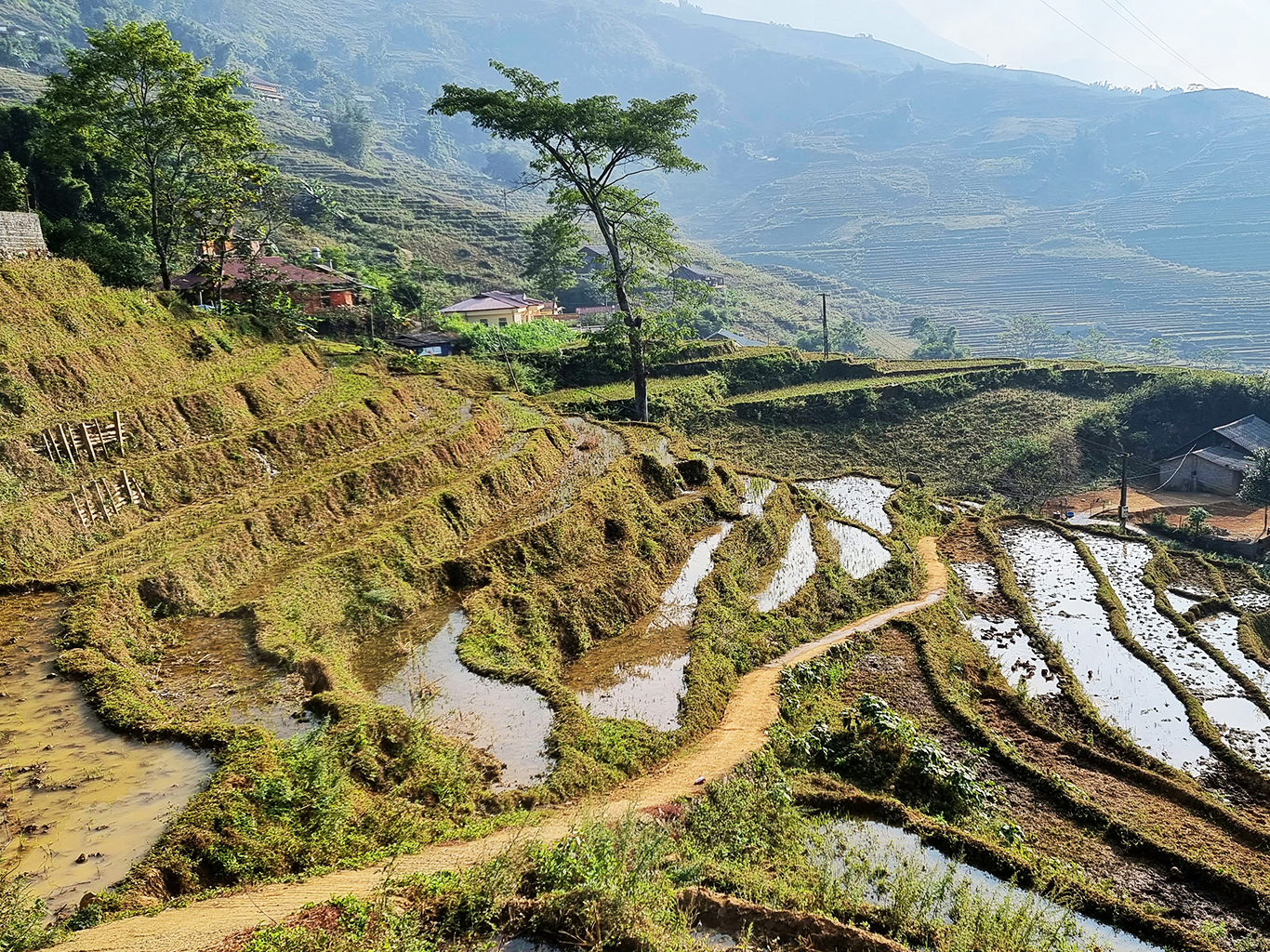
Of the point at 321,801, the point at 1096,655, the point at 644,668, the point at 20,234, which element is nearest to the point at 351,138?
the point at 20,234

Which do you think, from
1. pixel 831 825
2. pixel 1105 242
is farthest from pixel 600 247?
pixel 1105 242

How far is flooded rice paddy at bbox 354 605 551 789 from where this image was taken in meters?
11.1

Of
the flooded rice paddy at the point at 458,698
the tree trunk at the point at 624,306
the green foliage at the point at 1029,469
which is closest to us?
the flooded rice paddy at the point at 458,698

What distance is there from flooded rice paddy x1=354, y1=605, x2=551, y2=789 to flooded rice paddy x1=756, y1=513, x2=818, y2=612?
24.0ft

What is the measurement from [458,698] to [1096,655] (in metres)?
14.4

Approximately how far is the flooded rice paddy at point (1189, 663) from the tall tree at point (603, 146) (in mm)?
16963

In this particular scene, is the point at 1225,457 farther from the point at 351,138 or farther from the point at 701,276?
the point at 351,138

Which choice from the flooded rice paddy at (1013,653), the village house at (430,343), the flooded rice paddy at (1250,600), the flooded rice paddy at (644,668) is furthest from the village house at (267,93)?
the flooded rice paddy at (1250,600)

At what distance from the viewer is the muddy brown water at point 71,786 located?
24.5 ft

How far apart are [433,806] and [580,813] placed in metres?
A: 1.78

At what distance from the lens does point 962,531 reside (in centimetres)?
2659

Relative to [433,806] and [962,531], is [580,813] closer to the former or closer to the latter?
[433,806]

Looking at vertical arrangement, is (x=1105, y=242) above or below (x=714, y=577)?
above

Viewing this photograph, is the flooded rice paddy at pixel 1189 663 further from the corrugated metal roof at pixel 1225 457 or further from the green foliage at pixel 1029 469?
the corrugated metal roof at pixel 1225 457
